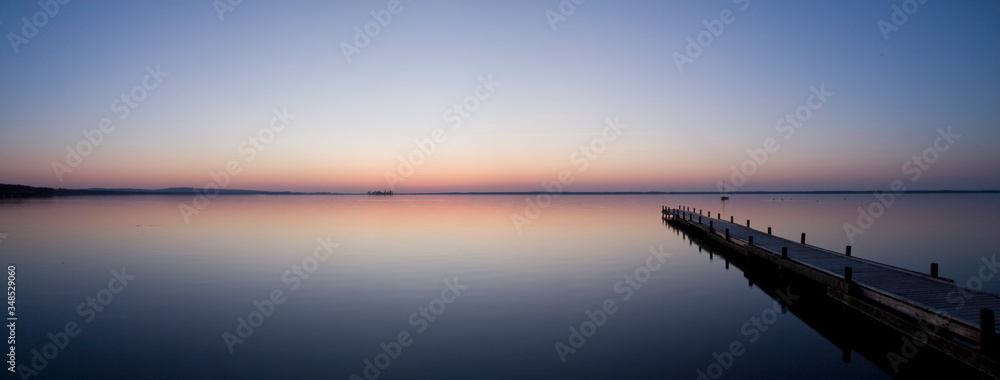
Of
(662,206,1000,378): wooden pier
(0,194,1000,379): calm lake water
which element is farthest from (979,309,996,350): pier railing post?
(0,194,1000,379): calm lake water

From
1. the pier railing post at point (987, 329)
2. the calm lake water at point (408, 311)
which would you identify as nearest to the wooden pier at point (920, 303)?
the pier railing post at point (987, 329)

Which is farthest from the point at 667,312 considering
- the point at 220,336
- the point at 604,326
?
the point at 220,336

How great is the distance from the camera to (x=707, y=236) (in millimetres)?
33844

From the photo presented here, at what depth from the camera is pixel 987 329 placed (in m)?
7.85

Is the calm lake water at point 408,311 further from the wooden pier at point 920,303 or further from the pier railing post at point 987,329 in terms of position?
the pier railing post at point 987,329

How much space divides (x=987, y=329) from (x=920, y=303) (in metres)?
2.64

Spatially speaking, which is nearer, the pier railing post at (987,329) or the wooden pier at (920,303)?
the pier railing post at (987,329)

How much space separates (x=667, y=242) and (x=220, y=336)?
1082 inches

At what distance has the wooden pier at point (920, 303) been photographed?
8.02 meters

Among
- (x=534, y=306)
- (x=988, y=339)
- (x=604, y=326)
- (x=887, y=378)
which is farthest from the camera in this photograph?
(x=534, y=306)

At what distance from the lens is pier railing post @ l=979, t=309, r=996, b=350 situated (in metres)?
7.81

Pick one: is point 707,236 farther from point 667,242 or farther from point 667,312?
point 667,312

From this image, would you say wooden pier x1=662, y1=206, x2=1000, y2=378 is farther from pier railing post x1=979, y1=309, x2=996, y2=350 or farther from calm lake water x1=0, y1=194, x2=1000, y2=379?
calm lake water x1=0, y1=194, x2=1000, y2=379

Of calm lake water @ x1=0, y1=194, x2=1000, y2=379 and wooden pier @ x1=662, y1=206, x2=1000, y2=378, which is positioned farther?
calm lake water @ x1=0, y1=194, x2=1000, y2=379
